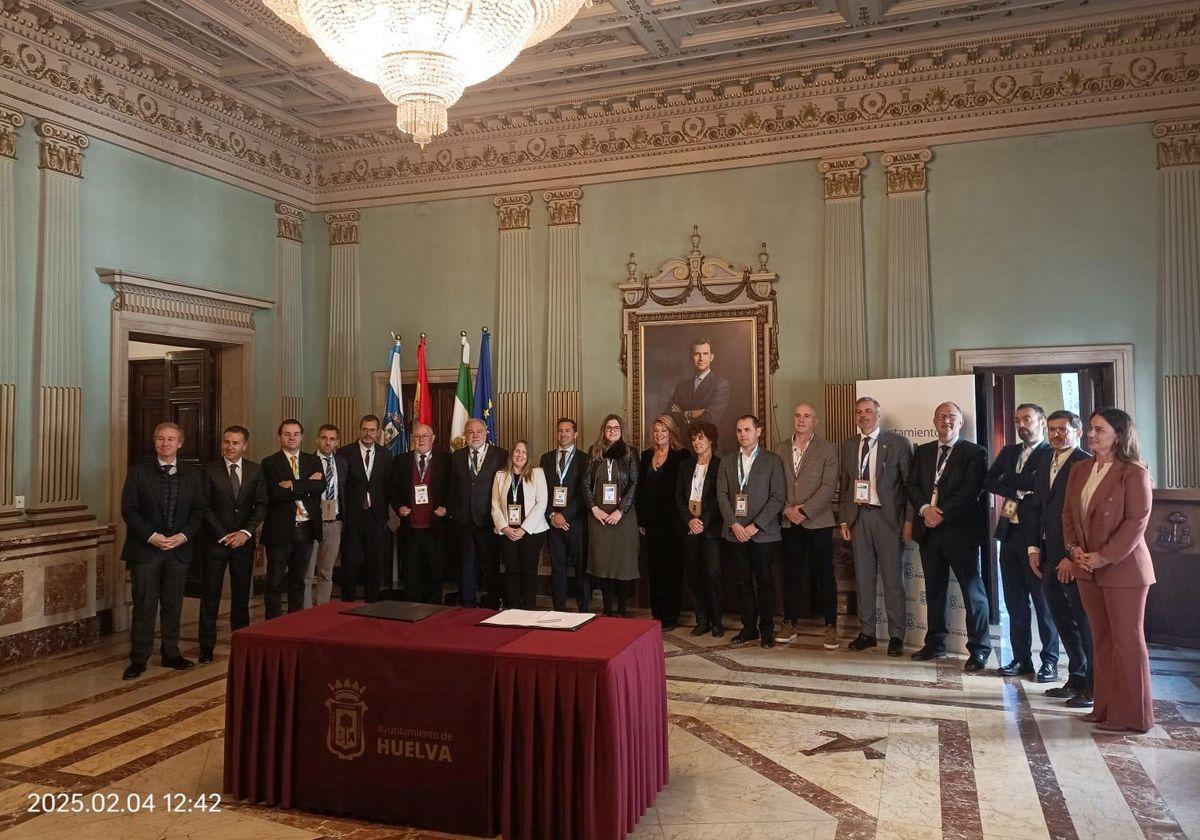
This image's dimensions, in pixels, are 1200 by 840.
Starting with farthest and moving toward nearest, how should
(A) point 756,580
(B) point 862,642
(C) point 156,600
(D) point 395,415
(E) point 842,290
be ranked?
(D) point 395,415, (E) point 842,290, (A) point 756,580, (B) point 862,642, (C) point 156,600

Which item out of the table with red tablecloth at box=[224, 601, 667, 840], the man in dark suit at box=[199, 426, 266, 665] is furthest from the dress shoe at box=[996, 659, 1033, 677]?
the man in dark suit at box=[199, 426, 266, 665]

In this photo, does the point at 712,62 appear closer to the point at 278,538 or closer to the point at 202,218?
the point at 202,218

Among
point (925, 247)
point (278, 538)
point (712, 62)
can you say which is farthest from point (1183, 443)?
point (278, 538)

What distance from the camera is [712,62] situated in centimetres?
732

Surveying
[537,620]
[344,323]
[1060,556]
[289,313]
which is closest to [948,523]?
[1060,556]

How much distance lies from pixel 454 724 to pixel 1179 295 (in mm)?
6351

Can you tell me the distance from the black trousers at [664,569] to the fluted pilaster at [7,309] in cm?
474

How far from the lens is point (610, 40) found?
23.2ft

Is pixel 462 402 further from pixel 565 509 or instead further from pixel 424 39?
pixel 424 39

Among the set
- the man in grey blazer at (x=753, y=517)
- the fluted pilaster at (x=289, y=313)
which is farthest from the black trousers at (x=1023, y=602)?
the fluted pilaster at (x=289, y=313)

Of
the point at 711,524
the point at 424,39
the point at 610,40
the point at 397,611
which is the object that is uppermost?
the point at 610,40

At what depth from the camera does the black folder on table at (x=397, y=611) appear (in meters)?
3.69

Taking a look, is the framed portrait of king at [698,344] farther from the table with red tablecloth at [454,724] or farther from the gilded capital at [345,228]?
the table with red tablecloth at [454,724]

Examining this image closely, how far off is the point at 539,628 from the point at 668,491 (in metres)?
3.43
